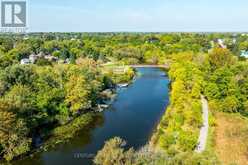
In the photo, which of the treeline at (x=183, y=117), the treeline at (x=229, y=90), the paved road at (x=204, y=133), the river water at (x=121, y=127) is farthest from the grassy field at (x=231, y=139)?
the river water at (x=121, y=127)

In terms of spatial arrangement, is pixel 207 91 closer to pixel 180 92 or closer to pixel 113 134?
pixel 180 92

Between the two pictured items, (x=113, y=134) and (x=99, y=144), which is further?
(x=113, y=134)

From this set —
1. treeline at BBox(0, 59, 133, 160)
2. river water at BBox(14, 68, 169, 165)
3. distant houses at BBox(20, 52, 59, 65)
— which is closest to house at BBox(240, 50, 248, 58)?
river water at BBox(14, 68, 169, 165)

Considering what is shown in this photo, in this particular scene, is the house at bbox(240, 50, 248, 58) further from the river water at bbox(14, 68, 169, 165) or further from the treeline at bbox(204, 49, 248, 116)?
the river water at bbox(14, 68, 169, 165)

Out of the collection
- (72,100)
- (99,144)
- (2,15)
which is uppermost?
(2,15)

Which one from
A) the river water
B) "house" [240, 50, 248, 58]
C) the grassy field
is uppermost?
"house" [240, 50, 248, 58]

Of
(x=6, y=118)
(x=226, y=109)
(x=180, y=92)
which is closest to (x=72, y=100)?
(x=6, y=118)
